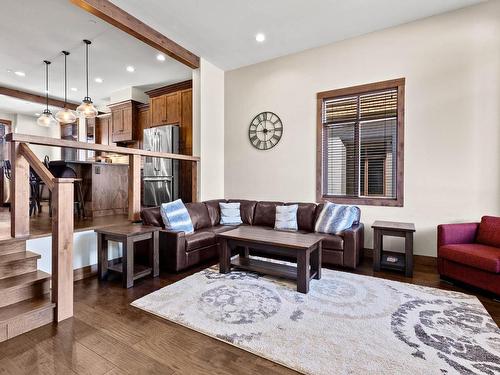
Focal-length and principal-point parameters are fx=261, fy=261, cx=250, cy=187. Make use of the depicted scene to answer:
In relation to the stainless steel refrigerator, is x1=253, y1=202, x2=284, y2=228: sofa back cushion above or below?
below

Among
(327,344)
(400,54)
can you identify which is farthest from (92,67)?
(327,344)

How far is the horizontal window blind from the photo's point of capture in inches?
159

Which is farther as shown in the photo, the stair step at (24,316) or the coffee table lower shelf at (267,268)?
the coffee table lower shelf at (267,268)

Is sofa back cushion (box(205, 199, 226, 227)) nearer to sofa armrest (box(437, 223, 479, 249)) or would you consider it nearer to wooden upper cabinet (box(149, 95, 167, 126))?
wooden upper cabinet (box(149, 95, 167, 126))

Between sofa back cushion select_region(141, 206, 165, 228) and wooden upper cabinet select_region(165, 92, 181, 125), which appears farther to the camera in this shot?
wooden upper cabinet select_region(165, 92, 181, 125)

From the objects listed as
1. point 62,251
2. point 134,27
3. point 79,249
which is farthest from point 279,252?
point 134,27

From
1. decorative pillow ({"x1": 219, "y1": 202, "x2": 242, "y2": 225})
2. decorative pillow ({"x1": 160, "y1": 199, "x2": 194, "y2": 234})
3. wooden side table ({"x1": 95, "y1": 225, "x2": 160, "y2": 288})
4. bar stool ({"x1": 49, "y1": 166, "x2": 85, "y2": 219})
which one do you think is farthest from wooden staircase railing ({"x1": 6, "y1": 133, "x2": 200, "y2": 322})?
decorative pillow ({"x1": 219, "y1": 202, "x2": 242, "y2": 225})

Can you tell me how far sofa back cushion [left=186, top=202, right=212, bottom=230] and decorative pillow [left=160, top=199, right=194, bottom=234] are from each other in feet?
1.14

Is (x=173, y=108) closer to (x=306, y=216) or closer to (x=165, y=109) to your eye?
(x=165, y=109)

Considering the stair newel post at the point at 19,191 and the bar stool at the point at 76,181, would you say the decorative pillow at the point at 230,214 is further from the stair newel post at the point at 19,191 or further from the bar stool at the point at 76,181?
the stair newel post at the point at 19,191

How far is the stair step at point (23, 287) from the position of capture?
7.10ft

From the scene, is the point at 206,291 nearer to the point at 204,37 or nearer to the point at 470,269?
the point at 470,269

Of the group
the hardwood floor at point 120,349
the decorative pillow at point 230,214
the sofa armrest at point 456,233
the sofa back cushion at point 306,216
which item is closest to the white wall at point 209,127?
the decorative pillow at point 230,214

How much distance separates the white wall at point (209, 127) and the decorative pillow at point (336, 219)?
2.34 metres
